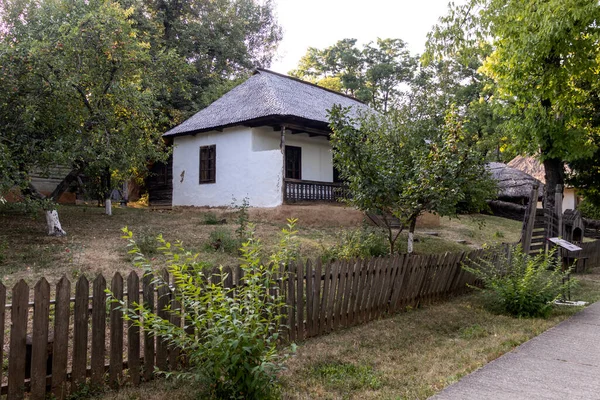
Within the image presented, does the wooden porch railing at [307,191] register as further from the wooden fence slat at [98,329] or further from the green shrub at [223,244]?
the wooden fence slat at [98,329]

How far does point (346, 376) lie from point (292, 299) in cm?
124

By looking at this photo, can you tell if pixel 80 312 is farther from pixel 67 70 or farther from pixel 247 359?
pixel 67 70

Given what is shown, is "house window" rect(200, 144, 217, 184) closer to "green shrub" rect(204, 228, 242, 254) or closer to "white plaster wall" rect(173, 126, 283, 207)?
"white plaster wall" rect(173, 126, 283, 207)

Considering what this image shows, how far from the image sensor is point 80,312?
3844mm

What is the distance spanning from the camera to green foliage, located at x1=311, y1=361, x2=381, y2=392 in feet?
13.4

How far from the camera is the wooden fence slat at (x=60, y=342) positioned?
3707mm

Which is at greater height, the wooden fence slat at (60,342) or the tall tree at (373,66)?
the tall tree at (373,66)

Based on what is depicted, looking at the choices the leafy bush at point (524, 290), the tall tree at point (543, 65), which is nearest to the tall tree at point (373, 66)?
the tall tree at point (543, 65)

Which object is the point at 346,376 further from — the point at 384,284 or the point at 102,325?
the point at 384,284

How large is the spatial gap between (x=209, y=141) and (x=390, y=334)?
14.0m

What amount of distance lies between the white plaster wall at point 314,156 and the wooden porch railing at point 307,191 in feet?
4.78

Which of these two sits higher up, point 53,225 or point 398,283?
point 53,225

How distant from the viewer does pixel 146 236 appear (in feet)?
33.0

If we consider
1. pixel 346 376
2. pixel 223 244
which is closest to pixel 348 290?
pixel 346 376
